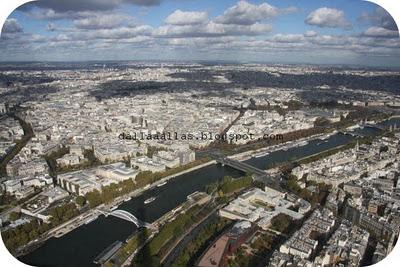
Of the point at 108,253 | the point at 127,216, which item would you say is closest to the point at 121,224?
the point at 127,216

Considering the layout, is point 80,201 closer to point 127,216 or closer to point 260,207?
point 127,216

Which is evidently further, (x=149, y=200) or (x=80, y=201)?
(x=149, y=200)

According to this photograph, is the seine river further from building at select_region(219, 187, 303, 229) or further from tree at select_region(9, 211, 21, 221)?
building at select_region(219, 187, 303, 229)

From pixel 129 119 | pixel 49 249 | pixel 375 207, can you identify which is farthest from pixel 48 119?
pixel 375 207

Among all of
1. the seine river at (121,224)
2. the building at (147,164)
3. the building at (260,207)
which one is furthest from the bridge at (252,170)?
the building at (147,164)

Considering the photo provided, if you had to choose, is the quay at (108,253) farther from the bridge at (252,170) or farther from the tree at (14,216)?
the bridge at (252,170)

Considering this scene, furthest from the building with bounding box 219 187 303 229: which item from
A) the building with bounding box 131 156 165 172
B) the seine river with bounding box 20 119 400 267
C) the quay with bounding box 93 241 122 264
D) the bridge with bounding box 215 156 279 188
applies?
the building with bounding box 131 156 165 172

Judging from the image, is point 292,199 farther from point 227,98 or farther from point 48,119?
point 48,119
